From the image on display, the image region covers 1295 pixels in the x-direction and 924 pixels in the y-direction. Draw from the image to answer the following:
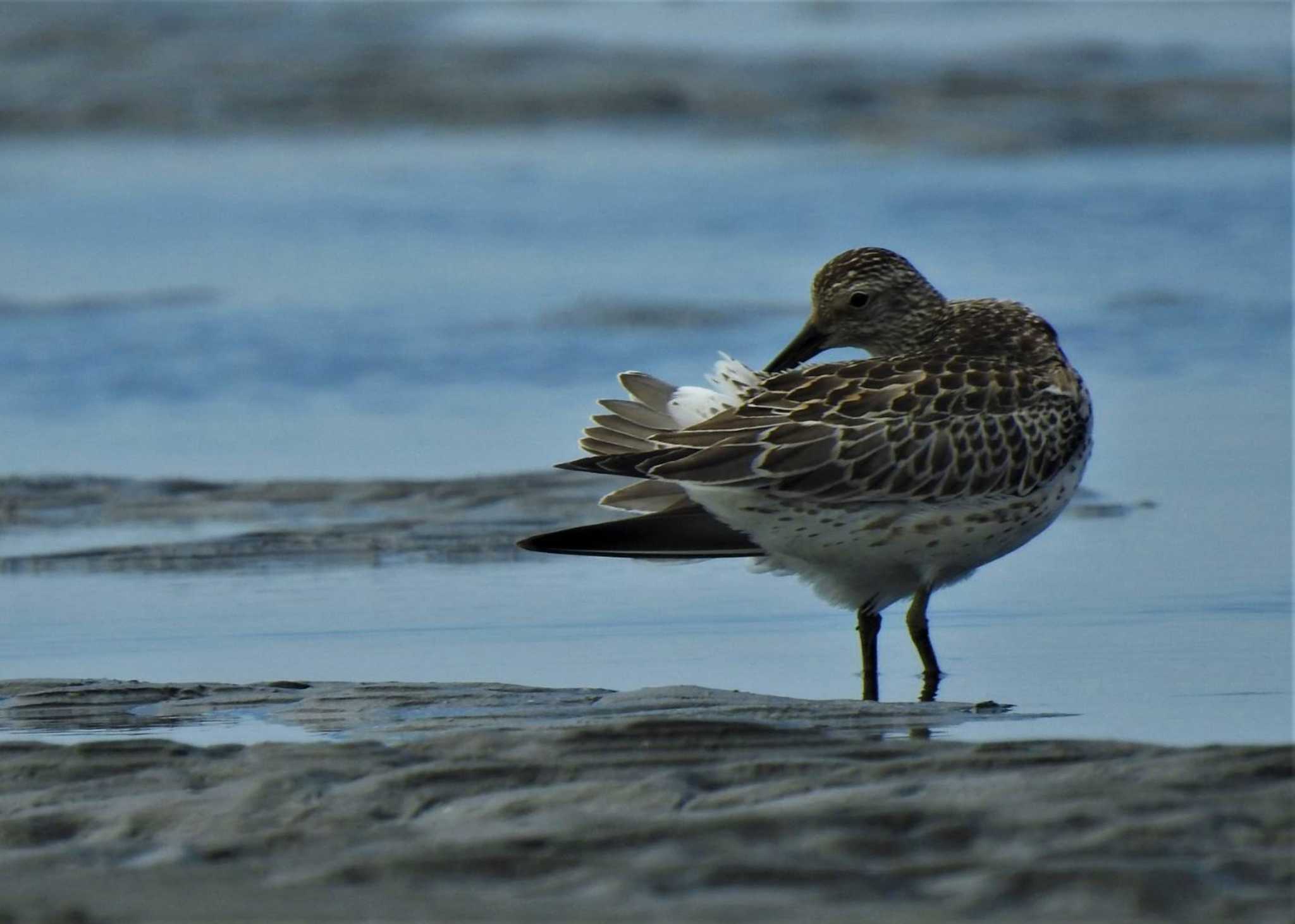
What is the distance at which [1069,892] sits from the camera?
367cm

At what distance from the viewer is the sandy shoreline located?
147 inches

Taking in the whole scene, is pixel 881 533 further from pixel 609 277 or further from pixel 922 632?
pixel 609 277

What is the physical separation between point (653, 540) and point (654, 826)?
5.94ft

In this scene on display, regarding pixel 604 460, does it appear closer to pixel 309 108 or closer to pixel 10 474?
pixel 10 474

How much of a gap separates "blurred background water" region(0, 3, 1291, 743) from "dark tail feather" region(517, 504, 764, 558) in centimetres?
34

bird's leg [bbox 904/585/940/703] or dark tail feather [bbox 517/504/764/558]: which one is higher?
dark tail feather [bbox 517/504/764/558]

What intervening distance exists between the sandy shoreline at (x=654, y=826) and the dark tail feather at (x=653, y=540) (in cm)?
78

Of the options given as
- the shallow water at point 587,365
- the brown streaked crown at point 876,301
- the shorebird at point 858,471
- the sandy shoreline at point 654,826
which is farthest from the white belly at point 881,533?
the brown streaked crown at point 876,301

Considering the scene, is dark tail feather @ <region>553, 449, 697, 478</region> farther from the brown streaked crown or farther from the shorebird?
the brown streaked crown

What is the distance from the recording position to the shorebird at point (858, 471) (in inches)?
224

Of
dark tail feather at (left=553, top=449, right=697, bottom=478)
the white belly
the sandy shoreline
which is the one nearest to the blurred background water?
the white belly

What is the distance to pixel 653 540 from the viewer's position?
5832mm

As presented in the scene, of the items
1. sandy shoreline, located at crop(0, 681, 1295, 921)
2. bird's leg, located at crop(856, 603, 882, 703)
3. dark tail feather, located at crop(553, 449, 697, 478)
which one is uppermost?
dark tail feather, located at crop(553, 449, 697, 478)

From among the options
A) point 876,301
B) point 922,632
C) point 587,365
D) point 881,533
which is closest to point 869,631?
point 922,632
